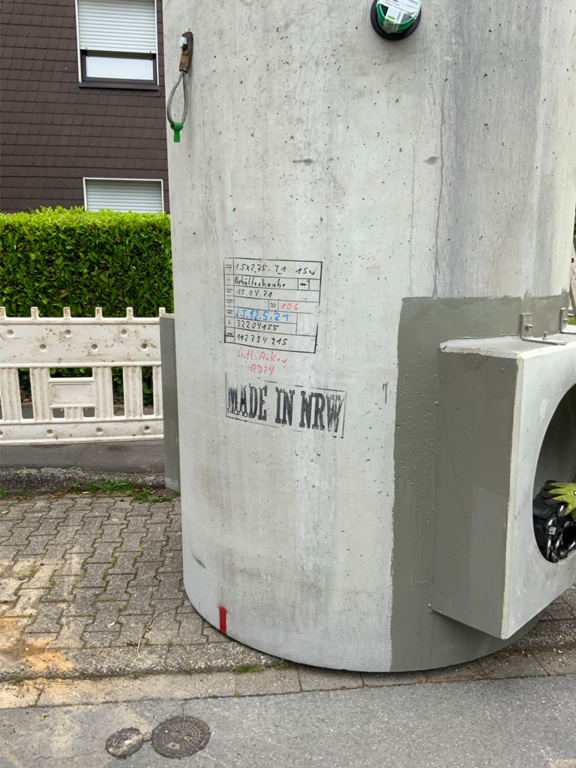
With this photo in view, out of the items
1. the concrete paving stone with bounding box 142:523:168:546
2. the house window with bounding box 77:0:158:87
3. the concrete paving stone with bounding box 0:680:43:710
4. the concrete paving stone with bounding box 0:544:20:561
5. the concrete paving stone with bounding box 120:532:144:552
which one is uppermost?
the house window with bounding box 77:0:158:87

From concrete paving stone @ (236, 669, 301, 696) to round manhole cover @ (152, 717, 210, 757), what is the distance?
0.90 feet

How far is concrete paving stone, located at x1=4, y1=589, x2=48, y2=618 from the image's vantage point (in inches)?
138

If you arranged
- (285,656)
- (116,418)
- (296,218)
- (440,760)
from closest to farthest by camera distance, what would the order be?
(440,760) → (296,218) → (285,656) → (116,418)

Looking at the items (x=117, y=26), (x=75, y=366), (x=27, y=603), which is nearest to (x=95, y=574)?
(x=27, y=603)

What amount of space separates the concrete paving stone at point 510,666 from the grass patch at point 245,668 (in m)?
1.11

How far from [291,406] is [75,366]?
3680 mm

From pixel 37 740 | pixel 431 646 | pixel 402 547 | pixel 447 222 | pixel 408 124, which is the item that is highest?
pixel 408 124

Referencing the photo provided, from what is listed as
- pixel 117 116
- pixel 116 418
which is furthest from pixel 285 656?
pixel 117 116

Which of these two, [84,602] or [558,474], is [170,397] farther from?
[558,474]

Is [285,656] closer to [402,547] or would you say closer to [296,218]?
[402,547]

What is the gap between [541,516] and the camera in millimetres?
2879

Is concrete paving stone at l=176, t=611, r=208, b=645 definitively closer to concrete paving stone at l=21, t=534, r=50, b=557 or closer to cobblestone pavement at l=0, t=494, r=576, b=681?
cobblestone pavement at l=0, t=494, r=576, b=681

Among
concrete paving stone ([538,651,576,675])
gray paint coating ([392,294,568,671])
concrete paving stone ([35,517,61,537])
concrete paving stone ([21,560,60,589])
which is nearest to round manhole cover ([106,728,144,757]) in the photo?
gray paint coating ([392,294,568,671])

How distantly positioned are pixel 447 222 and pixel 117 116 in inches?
429
